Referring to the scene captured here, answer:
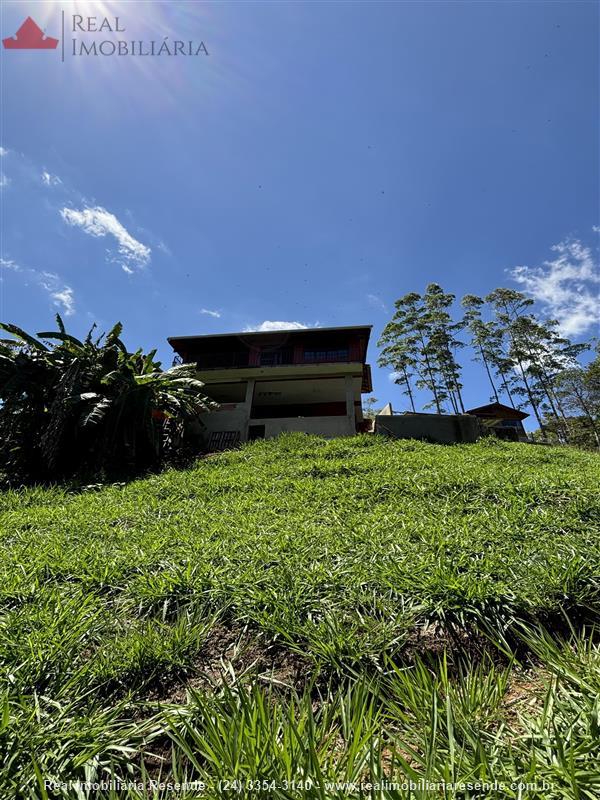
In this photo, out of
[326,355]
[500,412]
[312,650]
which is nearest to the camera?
[312,650]

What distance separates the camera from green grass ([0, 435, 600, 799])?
3.79 feet

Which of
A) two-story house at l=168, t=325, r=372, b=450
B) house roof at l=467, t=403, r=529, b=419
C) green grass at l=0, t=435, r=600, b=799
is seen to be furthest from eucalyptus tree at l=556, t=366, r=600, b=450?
green grass at l=0, t=435, r=600, b=799

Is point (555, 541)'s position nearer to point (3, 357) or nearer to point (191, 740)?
point (191, 740)

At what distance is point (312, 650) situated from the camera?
5.75 feet

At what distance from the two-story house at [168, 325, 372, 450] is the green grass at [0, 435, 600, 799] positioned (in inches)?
365

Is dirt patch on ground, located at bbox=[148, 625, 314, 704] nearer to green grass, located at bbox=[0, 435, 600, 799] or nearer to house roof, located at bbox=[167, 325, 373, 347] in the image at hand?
green grass, located at bbox=[0, 435, 600, 799]

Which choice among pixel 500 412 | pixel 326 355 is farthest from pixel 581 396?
pixel 326 355

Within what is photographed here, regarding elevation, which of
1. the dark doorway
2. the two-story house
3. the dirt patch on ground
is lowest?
the dirt patch on ground

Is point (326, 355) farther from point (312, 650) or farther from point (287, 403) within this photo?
point (312, 650)

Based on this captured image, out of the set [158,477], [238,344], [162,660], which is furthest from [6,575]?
[238,344]

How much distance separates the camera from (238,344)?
18.9 meters

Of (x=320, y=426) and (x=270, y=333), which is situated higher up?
(x=270, y=333)

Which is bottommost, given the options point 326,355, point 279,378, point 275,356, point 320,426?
point 320,426

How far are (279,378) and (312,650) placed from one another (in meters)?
13.9
